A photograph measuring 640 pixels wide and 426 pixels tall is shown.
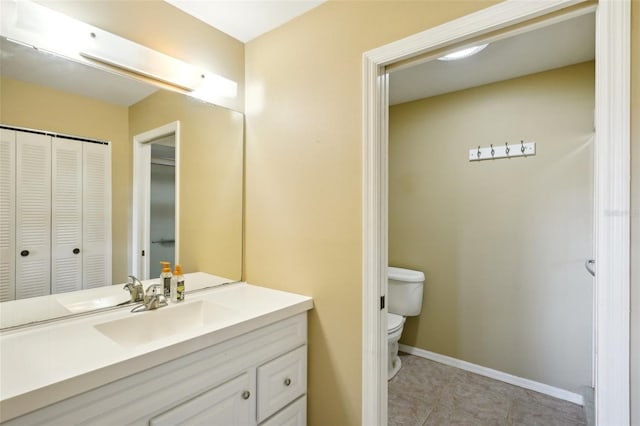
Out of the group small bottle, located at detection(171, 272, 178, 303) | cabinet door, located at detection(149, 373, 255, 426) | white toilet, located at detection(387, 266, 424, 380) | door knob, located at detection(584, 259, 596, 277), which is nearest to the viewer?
cabinet door, located at detection(149, 373, 255, 426)

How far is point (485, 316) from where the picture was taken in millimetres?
2393

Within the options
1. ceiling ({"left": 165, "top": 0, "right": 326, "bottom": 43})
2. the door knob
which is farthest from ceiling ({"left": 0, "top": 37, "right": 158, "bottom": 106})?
the door knob

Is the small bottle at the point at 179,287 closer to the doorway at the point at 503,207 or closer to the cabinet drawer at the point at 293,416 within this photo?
the cabinet drawer at the point at 293,416

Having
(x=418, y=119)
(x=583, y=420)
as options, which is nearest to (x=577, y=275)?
(x=583, y=420)

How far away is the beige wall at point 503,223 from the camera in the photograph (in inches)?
80.0

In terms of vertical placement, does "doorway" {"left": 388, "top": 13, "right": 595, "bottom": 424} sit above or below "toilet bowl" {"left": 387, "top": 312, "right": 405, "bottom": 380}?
above

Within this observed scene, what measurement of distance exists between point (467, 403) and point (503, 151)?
69.5 inches

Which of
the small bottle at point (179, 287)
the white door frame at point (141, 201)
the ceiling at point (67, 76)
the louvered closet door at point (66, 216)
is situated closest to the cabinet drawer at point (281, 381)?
the small bottle at point (179, 287)

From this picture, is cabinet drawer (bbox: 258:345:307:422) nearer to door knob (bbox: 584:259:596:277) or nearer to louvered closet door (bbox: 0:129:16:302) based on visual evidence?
louvered closet door (bbox: 0:129:16:302)

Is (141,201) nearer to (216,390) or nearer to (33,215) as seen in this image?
(33,215)

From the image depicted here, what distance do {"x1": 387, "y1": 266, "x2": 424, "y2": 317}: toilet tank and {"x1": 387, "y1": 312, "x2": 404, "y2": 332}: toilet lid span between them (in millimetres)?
109

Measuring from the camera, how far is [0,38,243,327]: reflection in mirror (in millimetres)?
1156

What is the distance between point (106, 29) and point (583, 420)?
3.24 m

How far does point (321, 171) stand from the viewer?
1.50m
